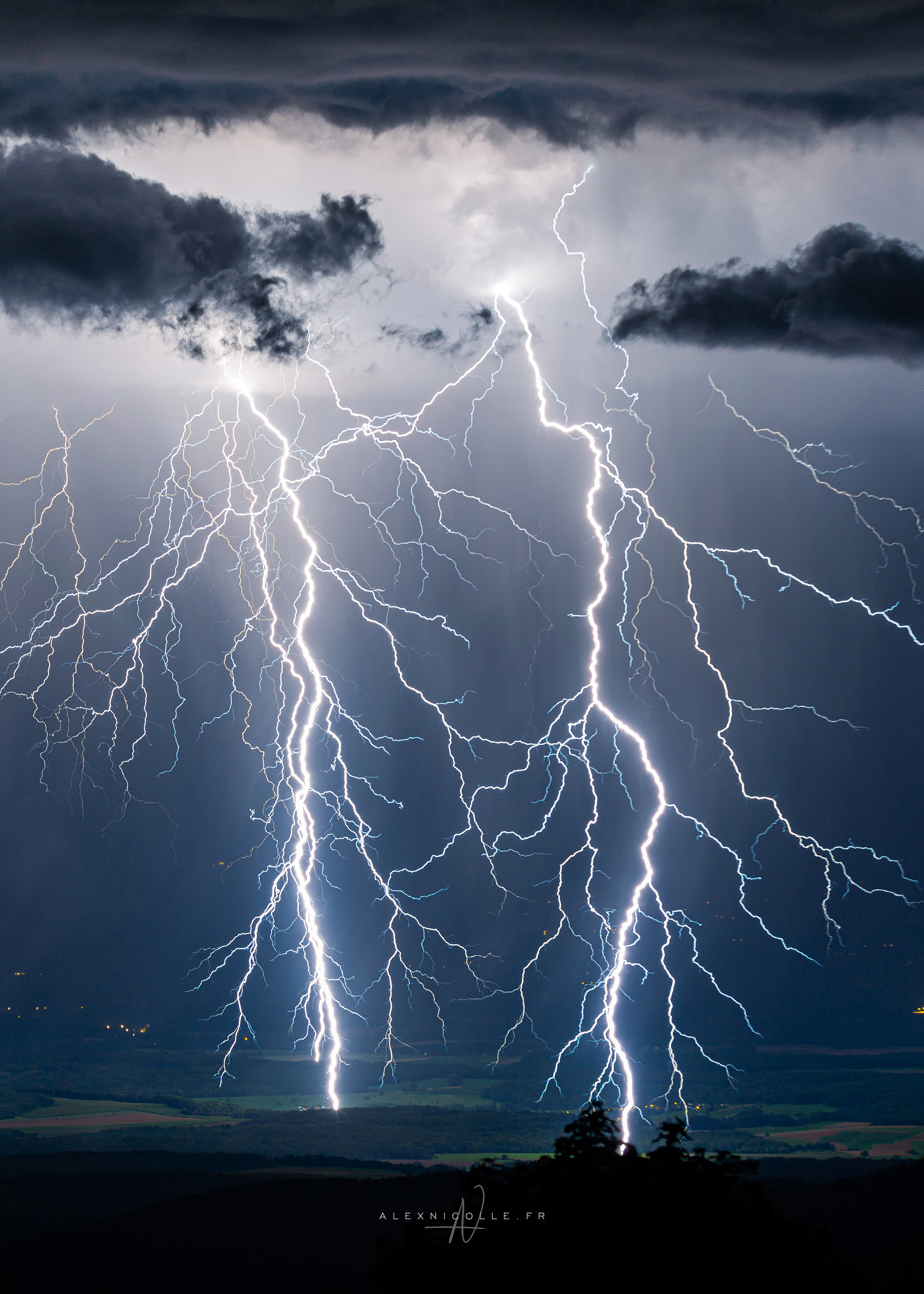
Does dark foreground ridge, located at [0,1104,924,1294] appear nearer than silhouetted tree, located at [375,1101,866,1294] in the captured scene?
No

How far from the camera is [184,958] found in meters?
69.1

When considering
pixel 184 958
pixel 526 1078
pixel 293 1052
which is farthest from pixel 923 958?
pixel 184 958

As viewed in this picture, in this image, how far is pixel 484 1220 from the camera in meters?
7.86

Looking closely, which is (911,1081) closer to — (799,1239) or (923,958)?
(923,958)

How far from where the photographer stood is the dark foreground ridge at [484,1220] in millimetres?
7012

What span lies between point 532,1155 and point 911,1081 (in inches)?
1372
